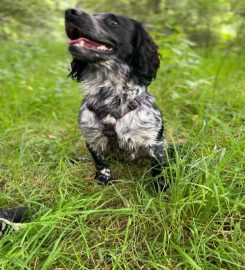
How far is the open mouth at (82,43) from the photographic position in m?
2.52

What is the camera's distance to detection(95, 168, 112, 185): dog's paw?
2.86 m

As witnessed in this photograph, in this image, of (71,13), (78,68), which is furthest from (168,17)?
(71,13)

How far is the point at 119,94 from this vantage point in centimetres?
281

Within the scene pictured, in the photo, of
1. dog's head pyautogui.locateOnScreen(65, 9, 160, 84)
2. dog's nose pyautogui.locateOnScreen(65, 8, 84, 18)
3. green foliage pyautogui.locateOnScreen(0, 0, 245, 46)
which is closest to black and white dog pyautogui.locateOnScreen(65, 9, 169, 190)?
dog's head pyautogui.locateOnScreen(65, 9, 160, 84)

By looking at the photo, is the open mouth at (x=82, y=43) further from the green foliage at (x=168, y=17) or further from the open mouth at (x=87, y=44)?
the green foliage at (x=168, y=17)

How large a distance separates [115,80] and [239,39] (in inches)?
187

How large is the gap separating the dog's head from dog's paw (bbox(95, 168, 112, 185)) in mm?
758

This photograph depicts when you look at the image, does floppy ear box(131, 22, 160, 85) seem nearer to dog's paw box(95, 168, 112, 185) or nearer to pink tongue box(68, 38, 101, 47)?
pink tongue box(68, 38, 101, 47)

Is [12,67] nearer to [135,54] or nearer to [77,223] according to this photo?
[135,54]

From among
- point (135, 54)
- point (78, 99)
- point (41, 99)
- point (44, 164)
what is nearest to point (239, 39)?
point (78, 99)

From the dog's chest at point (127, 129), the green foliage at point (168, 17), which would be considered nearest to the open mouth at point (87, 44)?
the dog's chest at point (127, 129)

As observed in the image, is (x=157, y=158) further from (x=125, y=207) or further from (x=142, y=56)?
(x=142, y=56)

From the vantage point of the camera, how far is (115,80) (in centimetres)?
281

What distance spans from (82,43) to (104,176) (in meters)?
1.02
